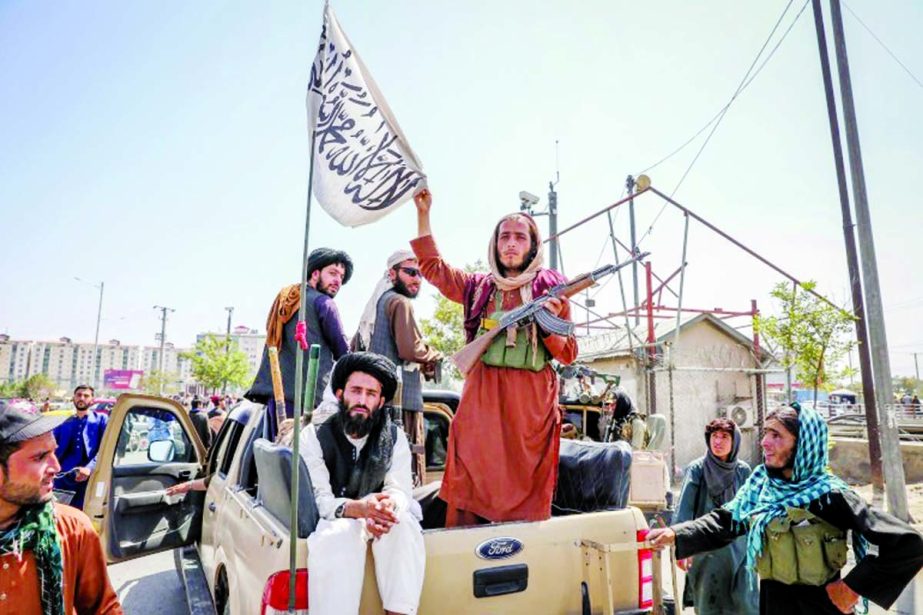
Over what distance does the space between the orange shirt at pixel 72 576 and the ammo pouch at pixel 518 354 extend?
1837 millimetres

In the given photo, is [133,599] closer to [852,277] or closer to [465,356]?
[465,356]

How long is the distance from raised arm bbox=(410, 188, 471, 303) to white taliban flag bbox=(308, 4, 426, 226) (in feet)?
0.37

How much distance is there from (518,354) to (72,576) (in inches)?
80.2

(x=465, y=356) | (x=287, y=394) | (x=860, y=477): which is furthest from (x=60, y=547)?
(x=860, y=477)

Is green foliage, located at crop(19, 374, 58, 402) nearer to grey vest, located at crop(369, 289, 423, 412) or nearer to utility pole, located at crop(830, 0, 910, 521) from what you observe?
grey vest, located at crop(369, 289, 423, 412)

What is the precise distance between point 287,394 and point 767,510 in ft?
10.5

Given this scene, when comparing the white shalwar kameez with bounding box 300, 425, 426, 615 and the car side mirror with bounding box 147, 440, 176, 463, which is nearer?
the white shalwar kameez with bounding box 300, 425, 426, 615

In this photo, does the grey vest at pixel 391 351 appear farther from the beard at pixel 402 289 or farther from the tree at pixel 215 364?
the tree at pixel 215 364

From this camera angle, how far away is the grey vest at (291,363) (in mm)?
4031

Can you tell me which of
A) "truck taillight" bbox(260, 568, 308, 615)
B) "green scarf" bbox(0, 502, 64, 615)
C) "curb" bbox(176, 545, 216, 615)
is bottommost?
"curb" bbox(176, 545, 216, 615)

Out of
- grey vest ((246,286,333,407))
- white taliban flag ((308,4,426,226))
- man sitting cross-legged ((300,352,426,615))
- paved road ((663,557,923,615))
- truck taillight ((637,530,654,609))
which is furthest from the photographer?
paved road ((663,557,923,615))

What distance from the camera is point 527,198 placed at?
41.7 ft

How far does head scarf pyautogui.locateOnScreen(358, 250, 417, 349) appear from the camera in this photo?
4137 millimetres

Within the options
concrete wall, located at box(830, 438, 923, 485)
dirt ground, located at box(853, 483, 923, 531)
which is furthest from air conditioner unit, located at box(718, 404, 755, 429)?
dirt ground, located at box(853, 483, 923, 531)
